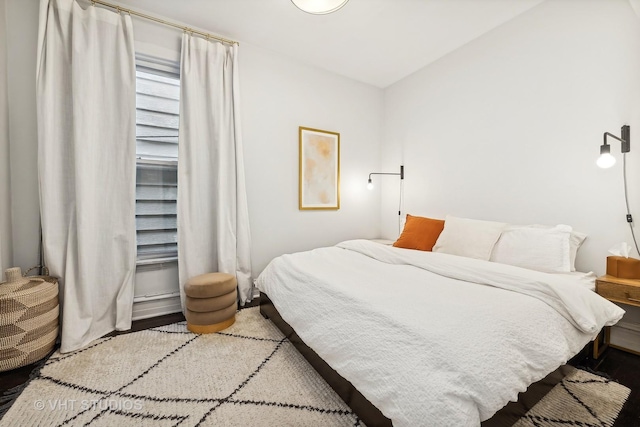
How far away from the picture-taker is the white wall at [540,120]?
1.89 meters

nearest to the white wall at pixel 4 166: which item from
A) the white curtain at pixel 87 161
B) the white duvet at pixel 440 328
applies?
the white curtain at pixel 87 161

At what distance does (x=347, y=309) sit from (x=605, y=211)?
7.00ft

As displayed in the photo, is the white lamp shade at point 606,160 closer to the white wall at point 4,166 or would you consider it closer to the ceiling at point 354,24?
the ceiling at point 354,24

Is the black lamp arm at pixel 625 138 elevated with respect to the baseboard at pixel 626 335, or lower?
elevated

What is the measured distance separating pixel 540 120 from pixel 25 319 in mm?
4079

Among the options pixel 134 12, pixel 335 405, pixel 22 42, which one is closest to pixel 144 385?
pixel 335 405

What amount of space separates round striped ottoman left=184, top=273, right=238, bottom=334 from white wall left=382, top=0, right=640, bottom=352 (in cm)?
249

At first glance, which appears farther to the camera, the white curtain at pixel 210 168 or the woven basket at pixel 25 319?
the white curtain at pixel 210 168

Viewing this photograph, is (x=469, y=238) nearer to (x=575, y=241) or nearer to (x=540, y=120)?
(x=575, y=241)

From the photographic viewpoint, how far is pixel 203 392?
1.45 meters

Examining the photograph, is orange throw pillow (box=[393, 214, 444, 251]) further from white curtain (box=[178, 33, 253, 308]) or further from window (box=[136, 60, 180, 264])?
window (box=[136, 60, 180, 264])

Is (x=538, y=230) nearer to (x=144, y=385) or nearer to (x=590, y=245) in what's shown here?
(x=590, y=245)

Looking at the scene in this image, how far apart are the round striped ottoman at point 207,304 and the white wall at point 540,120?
2.49 metres

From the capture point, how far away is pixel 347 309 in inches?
52.6
